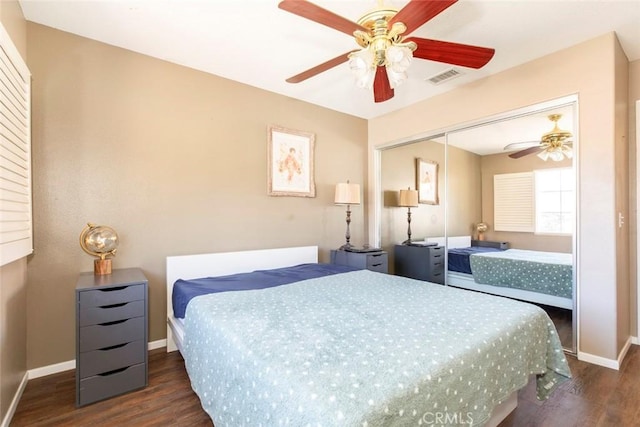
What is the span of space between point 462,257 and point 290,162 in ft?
7.49

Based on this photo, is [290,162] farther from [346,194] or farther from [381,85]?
[381,85]

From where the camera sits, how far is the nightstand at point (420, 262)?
3.56 meters

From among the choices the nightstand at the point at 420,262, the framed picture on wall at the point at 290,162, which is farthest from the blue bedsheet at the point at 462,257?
the framed picture on wall at the point at 290,162

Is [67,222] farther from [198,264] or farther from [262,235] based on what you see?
[262,235]

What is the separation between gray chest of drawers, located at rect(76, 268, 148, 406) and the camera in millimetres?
1810

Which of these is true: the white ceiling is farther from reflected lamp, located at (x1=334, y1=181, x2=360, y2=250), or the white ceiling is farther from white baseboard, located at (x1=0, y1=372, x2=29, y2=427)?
white baseboard, located at (x1=0, y1=372, x2=29, y2=427)

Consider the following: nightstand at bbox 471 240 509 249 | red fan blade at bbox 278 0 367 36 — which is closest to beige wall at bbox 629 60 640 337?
nightstand at bbox 471 240 509 249

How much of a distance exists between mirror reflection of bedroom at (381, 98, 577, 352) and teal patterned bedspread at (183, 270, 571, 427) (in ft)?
4.07

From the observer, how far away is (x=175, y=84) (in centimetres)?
272

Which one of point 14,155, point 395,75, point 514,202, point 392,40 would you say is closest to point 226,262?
point 14,155

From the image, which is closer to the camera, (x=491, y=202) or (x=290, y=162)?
(x=491, y=202)

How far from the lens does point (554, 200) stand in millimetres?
2654

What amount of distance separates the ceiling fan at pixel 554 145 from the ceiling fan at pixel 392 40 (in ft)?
4.46

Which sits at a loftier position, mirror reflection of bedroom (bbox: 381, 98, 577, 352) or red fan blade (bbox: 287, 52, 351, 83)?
red fan blade (bbox: 287, 52, 351, 83)
